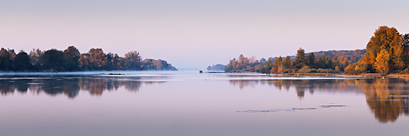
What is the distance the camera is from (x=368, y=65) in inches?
3034

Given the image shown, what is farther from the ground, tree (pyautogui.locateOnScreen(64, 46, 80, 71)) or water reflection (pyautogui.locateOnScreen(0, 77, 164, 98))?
tree (pyautogui.locateOnScreen(64, 46, 80, 71))

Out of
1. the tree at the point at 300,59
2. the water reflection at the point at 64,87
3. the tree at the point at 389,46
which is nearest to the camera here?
the water reflection at the point at 64,87

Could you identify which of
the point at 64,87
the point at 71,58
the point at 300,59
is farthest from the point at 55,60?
the point at 64,87

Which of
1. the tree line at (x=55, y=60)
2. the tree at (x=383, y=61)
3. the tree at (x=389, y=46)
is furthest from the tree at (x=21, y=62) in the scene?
the tree at (x=383, y=61)

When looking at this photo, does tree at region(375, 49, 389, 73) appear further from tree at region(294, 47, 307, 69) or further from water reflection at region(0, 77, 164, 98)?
water reflection at region(0, 77, 164, 98)

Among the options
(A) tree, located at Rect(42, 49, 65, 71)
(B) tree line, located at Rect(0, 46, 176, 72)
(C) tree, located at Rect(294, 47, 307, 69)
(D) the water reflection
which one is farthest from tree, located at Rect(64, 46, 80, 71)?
(D) the water reflection

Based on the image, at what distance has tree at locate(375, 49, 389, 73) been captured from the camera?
233 feet

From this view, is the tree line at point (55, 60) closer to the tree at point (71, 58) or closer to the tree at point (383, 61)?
the tree at point (71, 58)

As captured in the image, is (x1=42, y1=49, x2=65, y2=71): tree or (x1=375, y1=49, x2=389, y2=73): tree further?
(x1=42, y1=49, x2=65, y2=71): tree

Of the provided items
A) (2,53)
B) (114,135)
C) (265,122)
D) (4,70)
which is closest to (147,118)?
(114,135)

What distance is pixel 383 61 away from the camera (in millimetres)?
71250

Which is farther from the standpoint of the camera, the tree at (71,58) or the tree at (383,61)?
the tree at (71,58)

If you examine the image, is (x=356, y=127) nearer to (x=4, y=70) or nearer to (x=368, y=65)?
(x=368, y=65)

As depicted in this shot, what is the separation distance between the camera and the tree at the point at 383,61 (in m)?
71.1
